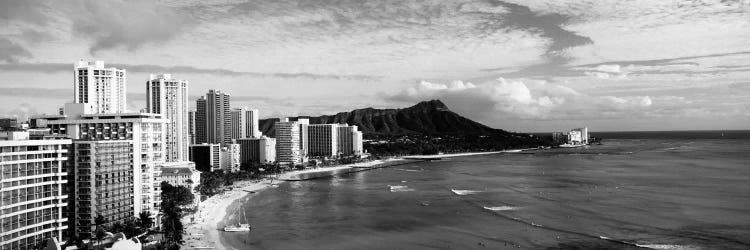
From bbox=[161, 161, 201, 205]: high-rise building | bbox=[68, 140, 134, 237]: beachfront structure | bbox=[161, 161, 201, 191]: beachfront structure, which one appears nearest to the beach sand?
bbox=[161, 161, 201, 205]: high-rise building

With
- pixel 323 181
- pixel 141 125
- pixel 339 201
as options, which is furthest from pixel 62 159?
pixel 323 181

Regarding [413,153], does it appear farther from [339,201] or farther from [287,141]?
[339,201]

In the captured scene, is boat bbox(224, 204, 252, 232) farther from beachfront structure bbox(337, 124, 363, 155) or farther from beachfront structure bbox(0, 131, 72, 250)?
beachfront structure bbox(337, 124, 363, 155)

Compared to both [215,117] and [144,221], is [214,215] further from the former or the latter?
[215,117]

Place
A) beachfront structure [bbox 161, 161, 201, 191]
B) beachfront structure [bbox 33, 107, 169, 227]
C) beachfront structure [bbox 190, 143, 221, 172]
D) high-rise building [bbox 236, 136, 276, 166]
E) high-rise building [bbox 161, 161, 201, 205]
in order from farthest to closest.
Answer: high-rise building [bbox 236, 136, 276, 166], beachfront structure [bbox 190, 143, 221, 172], beachfront structure [bbox 161, 161, 201, 191], high-rise building [bbox 161, 161, 201, 205], beachfront structure [bbox 33, 107, 169, 227]

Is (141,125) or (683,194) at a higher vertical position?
(141,125)

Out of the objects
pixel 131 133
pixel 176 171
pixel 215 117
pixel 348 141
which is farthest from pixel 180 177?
pixel 348 141
